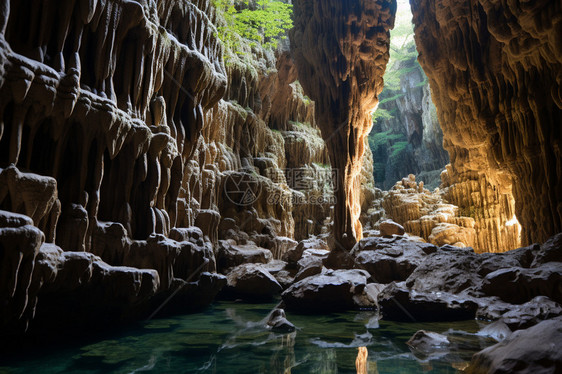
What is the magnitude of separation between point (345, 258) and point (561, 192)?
281 inches

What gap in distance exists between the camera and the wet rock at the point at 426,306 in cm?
716

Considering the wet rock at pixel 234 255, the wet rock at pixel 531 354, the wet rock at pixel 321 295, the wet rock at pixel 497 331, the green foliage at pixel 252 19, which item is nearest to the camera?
the wet rock at pixel 531 354

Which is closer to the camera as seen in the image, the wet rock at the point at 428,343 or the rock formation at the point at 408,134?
the wet rock at the point at 428,343

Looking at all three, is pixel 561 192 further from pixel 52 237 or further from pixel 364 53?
pixel 52 237

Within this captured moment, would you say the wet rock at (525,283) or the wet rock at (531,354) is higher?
the wet rock at (525,283)

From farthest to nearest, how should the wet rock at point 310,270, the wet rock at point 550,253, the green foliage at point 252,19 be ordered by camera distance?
the green foliage at point 252,19
the wet rock at point 310,270
the wet rock at point 550,253

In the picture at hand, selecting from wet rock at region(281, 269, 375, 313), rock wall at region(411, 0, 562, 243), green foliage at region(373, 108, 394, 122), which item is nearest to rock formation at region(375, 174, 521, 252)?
rock wall at region(411, 0, 562, 243)

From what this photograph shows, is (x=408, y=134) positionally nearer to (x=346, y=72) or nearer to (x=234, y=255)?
(x=346, y=72)

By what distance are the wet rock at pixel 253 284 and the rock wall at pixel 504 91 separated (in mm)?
7992

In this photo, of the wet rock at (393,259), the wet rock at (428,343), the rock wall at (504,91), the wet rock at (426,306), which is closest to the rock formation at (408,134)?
the rock wall at (504,91)

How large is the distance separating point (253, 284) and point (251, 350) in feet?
18.9

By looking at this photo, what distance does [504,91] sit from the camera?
1130cm

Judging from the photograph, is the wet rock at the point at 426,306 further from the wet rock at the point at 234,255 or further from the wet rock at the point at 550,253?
the wet rock at the point at 234,255

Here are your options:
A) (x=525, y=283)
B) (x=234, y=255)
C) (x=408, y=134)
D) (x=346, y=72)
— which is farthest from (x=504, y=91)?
(x=408, y=134)
